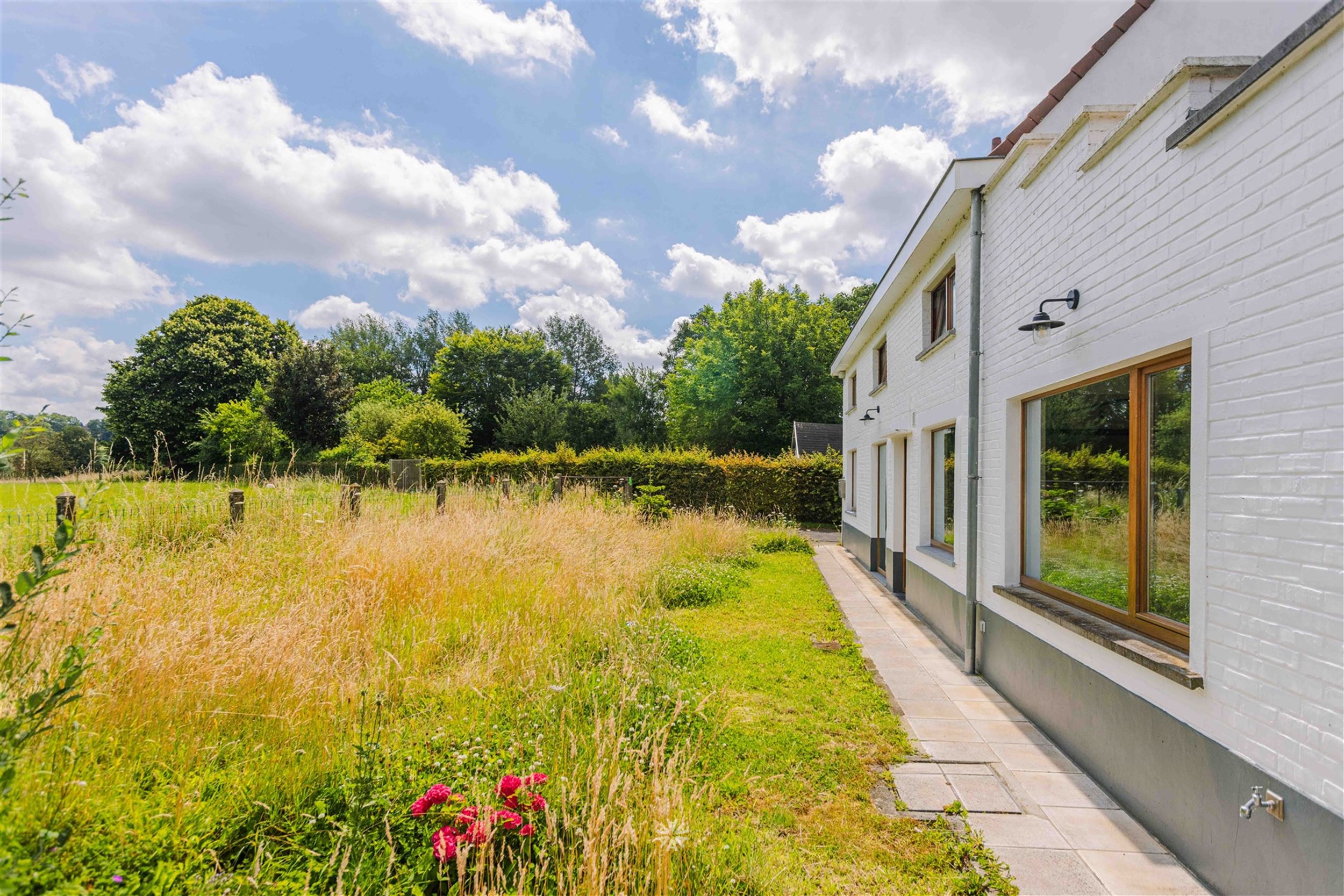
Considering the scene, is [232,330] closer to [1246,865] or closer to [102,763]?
[102,763]

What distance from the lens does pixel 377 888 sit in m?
1.91

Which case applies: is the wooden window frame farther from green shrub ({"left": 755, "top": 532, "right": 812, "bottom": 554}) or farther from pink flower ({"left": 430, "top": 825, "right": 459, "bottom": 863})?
pink flower ({"left": 430, "top": 825, "right": 459, "bottom": 863})

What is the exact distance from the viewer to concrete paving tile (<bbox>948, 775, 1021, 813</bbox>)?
2.97m

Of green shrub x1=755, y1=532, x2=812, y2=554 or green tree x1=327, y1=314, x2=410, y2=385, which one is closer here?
green shrub x1=755, y1=532, x2=812, y2=554

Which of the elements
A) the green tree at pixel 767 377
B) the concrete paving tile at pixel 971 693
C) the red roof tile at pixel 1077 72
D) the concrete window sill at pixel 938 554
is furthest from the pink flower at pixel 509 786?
the green tree at pixel 767 377

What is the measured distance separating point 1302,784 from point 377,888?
327 cm

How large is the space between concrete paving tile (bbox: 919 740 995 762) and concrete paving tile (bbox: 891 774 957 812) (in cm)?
28

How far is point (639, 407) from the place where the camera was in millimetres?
41281

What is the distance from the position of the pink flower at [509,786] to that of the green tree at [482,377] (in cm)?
3813

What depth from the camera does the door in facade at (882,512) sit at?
9.80 metres

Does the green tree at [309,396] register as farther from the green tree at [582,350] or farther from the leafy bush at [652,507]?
the leafy bush at [652,507]

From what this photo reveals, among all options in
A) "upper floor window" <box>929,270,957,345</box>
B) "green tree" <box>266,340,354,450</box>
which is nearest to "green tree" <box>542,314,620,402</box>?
"green tree" <box>266,340,354,450</box>

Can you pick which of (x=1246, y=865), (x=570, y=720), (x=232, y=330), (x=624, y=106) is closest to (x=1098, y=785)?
(x=1246, y=865)

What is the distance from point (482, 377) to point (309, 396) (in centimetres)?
1422
